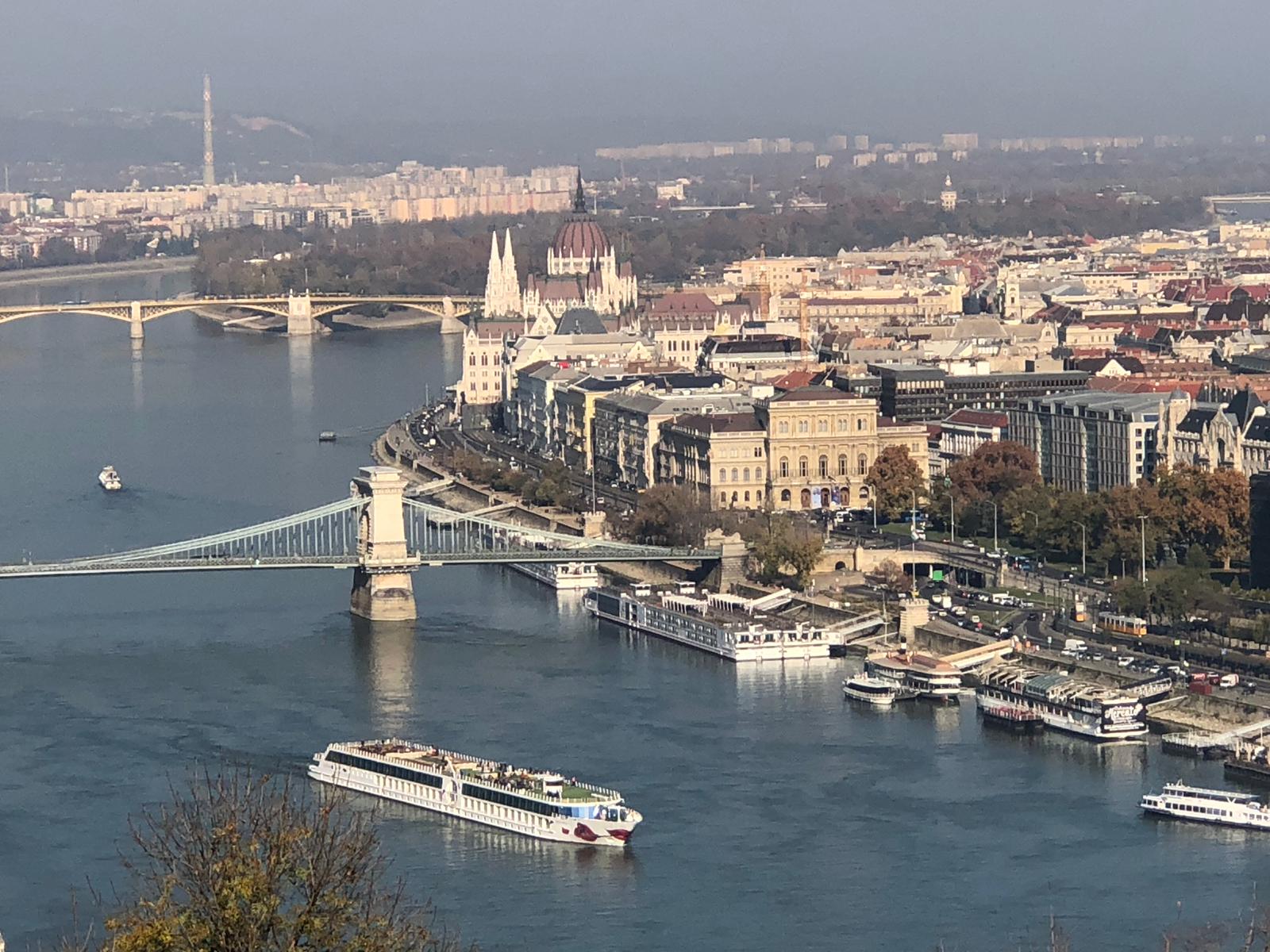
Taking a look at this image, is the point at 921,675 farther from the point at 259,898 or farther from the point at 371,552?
the point at 259,898

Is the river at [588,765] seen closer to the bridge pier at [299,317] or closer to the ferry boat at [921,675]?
the ferry boat at [921,675]

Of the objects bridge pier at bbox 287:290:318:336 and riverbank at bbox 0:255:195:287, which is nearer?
bridge pier at bbox 287:290:318:336

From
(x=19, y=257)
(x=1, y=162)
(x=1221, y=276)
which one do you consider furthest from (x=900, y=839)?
(x=1, y=162)

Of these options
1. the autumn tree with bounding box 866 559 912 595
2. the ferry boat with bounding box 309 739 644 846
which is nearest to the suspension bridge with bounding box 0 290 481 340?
the autumn tree with bounding box 866 559 912 595

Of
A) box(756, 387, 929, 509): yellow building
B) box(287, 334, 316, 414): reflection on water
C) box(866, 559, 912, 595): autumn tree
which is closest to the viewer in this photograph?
box(866, 559, 912, 595): autumn tree

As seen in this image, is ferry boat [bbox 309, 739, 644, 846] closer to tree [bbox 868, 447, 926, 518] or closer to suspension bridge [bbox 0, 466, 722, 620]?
suspension bridge [bbox 0, 466, 722, 620]

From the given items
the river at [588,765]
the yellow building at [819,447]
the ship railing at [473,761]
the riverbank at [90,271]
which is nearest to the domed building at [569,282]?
the yellow building at [819,447]

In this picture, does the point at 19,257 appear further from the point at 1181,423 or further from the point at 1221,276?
the point at 1181,423
